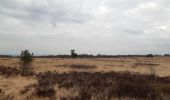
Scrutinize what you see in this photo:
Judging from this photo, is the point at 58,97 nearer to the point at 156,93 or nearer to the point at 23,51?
the point at 156,93

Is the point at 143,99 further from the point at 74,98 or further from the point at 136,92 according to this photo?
the point at 74,98

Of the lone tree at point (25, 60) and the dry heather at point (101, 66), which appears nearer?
the lone tree at point (25, 60)

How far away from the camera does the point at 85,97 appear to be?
606 inches

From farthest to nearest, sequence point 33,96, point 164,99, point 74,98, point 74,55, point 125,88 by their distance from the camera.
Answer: point 74,55
point 125,88
point 33,96
point 74,98
point 164,99

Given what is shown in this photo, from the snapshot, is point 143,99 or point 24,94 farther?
point 24,94

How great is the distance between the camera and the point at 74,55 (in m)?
109

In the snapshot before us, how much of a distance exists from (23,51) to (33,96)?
61.3 feet

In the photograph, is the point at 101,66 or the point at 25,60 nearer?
the point at 25,60

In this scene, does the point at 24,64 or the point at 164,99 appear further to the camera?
the point at 24,64

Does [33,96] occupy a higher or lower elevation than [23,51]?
lower

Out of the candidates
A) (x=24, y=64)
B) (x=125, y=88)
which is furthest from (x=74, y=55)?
(x=125, y=88)

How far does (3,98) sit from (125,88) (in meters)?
7.31

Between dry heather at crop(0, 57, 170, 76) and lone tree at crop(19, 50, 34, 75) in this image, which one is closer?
lone tree at crop(19, 50, 34, 75)

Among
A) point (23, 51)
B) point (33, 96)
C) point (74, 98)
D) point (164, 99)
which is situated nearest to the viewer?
point (164, 99)
